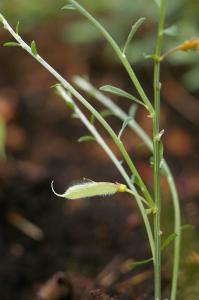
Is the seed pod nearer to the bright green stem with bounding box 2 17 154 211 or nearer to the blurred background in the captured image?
the bright green stem with bounding box 2 17 154 211

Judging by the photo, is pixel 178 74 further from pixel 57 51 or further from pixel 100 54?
pixel 57 51

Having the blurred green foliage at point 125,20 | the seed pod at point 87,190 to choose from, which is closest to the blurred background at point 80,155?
the blurred green foliage at point 125,20

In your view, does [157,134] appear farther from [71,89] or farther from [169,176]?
[169,176]

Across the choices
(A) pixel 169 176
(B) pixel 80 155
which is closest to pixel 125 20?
(B) pixel 80 155

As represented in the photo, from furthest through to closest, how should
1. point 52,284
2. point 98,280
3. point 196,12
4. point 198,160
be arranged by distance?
point 196,12, point 198,160, point 98,280, point 52,284

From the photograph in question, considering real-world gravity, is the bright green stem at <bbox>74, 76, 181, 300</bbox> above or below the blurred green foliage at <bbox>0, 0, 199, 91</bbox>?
below

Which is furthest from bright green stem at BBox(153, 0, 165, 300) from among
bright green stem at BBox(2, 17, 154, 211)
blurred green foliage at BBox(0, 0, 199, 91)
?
blurred green foliage at BBox(0, 0, 199, 91)

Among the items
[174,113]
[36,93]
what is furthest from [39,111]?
[174,113]

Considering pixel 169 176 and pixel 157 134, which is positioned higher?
pixel 157 134
